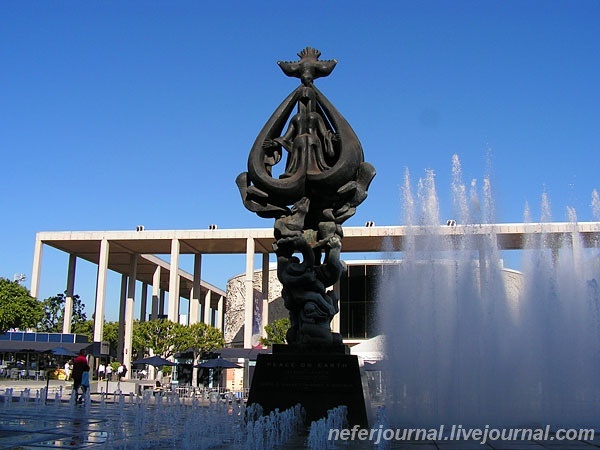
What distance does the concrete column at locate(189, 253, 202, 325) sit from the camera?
149 feet

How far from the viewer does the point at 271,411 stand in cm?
974

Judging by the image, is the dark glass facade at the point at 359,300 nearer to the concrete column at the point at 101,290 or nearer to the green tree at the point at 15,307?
the concrete column at the point at 101,290

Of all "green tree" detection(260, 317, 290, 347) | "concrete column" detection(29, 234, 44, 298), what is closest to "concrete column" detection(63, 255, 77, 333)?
"concrete column" detection(29, 234, 44, 298)

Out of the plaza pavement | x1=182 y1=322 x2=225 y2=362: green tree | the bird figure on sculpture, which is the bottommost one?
the plaza pavement

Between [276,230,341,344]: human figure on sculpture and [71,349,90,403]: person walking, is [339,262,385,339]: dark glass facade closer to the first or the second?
[71,349,90,403]: person walking

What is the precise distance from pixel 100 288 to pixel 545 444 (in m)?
40.6

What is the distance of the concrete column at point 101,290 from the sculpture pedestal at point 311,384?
35453mm

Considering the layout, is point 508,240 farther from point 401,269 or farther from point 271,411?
point 271,411

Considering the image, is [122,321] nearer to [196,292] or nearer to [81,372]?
[196,292]

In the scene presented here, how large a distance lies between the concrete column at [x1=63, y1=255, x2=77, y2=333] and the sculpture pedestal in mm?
39200

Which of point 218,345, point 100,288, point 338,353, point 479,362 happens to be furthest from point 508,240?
point 338,353

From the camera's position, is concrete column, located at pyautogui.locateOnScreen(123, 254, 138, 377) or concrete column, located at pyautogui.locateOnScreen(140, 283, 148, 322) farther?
concrete column, located at pyautogui.locateOnScreen(140, 283, 148, 322)

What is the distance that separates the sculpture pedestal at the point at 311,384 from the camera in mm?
9695

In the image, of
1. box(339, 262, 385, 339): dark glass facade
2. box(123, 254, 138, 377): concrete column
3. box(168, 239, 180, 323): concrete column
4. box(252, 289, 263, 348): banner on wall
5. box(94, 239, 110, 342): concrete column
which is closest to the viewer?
box(94, 239, 110, 342): concrete column
